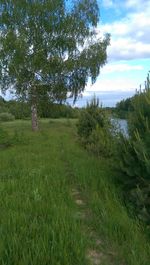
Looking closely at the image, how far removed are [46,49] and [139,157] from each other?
2185 cm

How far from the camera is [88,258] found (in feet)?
14.5

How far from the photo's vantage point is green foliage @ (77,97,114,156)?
49.5 ft

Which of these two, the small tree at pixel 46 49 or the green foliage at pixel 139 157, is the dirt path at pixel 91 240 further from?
the small tree at pixel 46 49

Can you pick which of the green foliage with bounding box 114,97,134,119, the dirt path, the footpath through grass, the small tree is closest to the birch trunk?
the small tree

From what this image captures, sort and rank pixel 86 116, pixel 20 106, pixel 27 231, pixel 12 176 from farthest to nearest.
→ pixel 20 106 → pixel 86 116 → pixel 12 176 → pixel 27 231

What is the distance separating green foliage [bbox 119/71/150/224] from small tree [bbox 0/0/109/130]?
19.3 m

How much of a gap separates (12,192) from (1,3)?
→ 74.2 feet

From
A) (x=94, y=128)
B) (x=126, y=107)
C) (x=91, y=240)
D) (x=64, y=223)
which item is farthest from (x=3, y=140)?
(x=91, y=240)

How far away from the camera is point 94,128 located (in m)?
18.1

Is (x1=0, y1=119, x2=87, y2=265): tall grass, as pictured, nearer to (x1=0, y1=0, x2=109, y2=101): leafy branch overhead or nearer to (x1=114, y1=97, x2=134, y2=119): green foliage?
(x1=114, y1=97, x2=134, y2=119): green foliage

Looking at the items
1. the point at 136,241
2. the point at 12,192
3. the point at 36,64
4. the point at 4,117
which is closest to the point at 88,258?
the point at 136,241

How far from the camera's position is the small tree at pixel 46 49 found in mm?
26469

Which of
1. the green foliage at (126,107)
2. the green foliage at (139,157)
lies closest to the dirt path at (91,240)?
the green foliage at (139,157)

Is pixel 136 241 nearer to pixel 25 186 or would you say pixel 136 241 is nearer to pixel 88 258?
pixel 88 258
